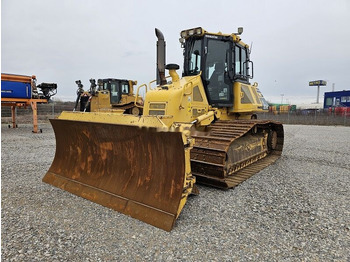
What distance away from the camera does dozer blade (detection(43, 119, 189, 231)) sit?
3.21 meters

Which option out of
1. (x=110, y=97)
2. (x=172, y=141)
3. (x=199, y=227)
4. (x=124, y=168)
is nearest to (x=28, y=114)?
(x=110, y=97)

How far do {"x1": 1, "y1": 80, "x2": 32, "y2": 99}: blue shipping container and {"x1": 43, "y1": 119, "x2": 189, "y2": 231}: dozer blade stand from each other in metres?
10.1

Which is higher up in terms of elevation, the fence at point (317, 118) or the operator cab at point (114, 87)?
the operator cab at point (114, 87)

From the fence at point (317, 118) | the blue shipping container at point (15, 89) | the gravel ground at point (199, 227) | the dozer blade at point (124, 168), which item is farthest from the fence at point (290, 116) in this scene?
the gravel ground at point (199, 227)

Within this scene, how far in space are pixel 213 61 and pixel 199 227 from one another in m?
4.01

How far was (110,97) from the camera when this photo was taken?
16.4 meters

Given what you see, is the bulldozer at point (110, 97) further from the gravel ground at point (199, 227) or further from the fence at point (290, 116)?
the gravel ground at point (199, 227)

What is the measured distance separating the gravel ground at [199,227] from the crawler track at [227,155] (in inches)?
10.5

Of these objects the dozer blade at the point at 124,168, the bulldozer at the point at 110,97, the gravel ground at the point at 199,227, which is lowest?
the gravel ground at the point at 199,227

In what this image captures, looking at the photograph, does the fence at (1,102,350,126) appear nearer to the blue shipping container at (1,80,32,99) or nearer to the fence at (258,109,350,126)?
the fence at (258,109,350,126)

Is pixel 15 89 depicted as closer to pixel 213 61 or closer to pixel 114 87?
pixel 114 87

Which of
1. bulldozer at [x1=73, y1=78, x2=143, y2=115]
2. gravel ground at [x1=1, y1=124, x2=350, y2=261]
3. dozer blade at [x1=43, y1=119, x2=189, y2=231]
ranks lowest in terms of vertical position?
gravel ground at [x1=1, y1=124, x2=350, y2=261]

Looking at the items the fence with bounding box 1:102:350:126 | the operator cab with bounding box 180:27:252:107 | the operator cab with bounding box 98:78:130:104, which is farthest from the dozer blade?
the fence with bounding box 1:102:350:126

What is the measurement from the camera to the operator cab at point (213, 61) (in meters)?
5.74
